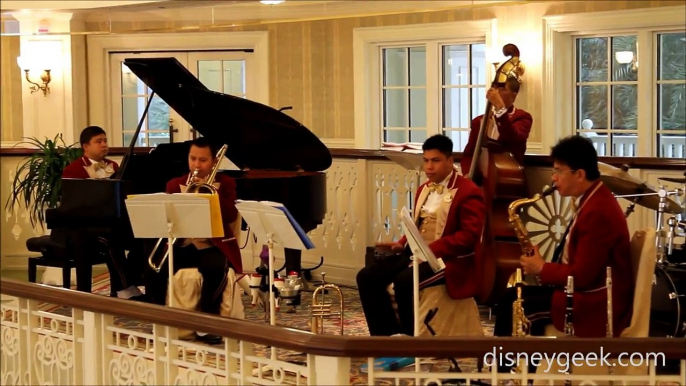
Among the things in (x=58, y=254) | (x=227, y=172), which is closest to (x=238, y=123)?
(x=227, y=172)

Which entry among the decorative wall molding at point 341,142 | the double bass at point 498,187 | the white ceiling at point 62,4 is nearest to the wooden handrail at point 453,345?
the double bass at point 498,187

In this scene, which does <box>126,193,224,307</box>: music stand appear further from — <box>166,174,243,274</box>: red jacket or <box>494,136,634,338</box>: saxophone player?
<box>494,136,634,338</box>: saxophone player

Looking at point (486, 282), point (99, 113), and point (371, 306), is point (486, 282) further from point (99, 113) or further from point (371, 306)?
point (99, 113)

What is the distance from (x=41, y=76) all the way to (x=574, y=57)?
4871mm

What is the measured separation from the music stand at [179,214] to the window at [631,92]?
4606 millimetres

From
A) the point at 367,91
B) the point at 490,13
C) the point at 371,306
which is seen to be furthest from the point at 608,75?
the point at 371,306

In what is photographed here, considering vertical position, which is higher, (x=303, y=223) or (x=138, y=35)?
(x=138, y=35)

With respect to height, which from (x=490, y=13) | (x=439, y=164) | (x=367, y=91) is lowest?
(x=439, y=164)

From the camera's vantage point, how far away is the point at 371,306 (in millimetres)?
5156

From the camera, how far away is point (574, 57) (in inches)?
344

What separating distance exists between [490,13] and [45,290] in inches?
218

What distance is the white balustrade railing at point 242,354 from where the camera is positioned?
3191mm

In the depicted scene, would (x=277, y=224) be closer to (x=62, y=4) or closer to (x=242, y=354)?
(x=242, y=354)

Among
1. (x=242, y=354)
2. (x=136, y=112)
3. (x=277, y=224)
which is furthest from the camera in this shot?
(x=136, y=112)
